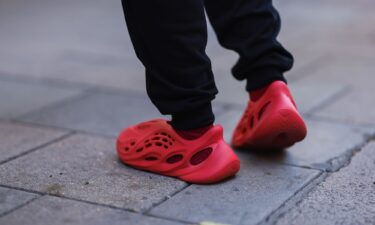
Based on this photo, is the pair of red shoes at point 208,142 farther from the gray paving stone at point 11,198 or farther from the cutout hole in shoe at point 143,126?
the gray paving stone at point 11,198

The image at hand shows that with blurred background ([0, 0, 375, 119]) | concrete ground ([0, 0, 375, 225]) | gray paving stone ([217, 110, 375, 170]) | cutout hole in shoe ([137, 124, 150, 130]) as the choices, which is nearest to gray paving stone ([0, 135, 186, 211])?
concrete ground ([0, 0, 375, 225])

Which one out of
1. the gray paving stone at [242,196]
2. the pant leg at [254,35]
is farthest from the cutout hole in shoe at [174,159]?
the pant leg at [254,35]

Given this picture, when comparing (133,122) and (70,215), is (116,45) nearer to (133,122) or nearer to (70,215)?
(133,122)

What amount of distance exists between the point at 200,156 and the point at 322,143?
0.61 meters

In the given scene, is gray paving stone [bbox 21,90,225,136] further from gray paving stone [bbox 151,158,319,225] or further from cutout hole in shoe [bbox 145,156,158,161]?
gray paving stone [bbox 151,158,319,225]

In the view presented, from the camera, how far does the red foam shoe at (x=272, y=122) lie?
219 cm

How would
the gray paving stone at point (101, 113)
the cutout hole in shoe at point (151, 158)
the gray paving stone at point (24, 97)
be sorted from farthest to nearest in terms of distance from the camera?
the gray paving stone at point (24, 97) < the gray paving stone at point (101, 113) < the cutout hole in shoe at point (151, 158)

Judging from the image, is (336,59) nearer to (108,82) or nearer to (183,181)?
(108,82)

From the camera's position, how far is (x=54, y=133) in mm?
2621

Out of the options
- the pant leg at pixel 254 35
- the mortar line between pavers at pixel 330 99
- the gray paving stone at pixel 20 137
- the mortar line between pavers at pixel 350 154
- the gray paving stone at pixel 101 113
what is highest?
the pant leg at pixel 254 35

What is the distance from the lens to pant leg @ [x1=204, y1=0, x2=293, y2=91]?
2.31 m

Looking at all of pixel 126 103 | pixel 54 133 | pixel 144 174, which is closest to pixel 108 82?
pixel 126 103

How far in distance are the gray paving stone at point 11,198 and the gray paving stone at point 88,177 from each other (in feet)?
0.15

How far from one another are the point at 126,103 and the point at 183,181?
1.02 metres
